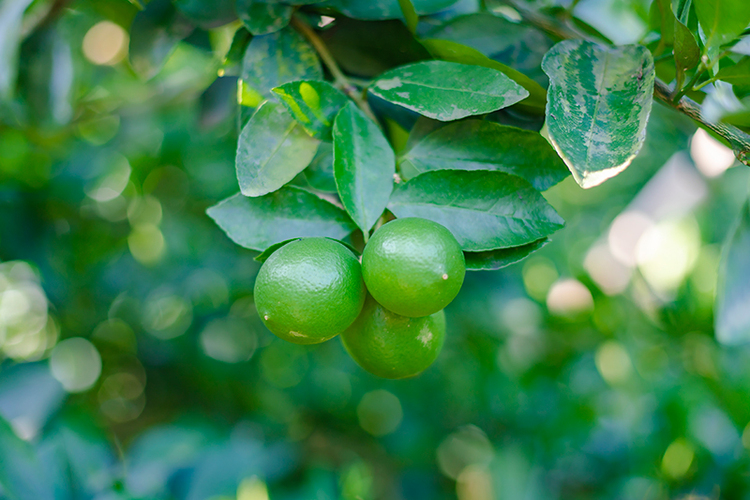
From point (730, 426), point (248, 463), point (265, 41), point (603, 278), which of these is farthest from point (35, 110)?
point (730, 426)

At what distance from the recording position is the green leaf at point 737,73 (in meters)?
0.44

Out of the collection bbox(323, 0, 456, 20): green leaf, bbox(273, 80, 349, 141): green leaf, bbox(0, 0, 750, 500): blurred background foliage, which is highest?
bbox(323, 0, 456, 20): green leaf

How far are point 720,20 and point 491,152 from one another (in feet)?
0.74

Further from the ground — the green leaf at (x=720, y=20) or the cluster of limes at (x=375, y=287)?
the green leaf at (x=720, y=20)

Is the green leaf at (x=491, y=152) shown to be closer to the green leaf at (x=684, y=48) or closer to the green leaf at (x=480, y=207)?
the green leaf at (x=480, y=207)

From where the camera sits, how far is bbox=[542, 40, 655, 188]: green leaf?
0.36m

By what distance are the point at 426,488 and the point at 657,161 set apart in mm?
1212

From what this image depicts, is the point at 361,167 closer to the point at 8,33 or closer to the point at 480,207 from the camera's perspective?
the point at 480,207

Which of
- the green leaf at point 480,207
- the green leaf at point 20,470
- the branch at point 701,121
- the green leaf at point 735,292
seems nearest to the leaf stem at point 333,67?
the green leaf at point 480,207

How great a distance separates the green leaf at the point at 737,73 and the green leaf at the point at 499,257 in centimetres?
24

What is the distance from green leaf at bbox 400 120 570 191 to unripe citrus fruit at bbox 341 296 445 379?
0.50 feet

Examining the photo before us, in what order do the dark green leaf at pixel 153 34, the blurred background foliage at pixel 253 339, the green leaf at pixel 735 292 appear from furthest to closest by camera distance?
the blurred background foliage at pixel 253 339, the dark green leaf at pixel 153 34, the green leaf at pixel 735 292

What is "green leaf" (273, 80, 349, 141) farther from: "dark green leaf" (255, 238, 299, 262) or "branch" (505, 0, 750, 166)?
"branch" (505, 0, 750, 166)

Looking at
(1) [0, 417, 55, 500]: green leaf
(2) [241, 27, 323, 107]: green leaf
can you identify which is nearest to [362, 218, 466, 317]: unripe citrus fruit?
(2) [241, 27, 323, 107]: green leaf
